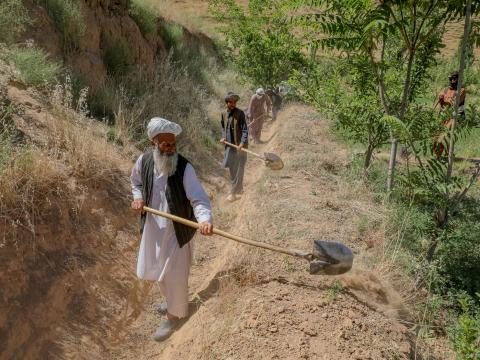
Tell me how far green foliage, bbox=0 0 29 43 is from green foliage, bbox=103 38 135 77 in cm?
208

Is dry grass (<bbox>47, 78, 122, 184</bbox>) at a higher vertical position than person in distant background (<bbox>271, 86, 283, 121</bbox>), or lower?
higher

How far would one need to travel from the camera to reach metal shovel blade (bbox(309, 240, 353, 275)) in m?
3.30

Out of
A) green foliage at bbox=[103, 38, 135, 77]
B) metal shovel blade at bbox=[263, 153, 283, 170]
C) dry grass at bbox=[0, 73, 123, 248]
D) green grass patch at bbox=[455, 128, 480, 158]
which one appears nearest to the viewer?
dry grass at bbox=[0, 73, 123, 248]

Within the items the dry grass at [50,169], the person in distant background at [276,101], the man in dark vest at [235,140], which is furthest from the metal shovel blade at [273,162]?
the person in distant background at [276,101]

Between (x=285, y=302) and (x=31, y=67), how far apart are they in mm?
4570

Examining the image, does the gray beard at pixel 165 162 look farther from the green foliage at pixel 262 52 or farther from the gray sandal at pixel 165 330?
the green foliage at pixel 262 52

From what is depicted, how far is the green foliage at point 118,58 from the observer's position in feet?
27.3

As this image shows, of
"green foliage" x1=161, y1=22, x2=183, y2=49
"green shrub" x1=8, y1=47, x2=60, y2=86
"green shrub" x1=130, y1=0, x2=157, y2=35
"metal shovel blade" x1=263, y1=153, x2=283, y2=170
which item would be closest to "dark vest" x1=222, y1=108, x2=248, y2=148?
"metal shovel blade" x1=263, y1=153, x2=283, y2=170

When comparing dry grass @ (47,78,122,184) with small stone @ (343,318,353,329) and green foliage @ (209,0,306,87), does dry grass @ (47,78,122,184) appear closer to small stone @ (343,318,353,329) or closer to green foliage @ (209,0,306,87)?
small stone @ (343,318,353,329)

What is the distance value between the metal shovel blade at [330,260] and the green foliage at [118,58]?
629cm

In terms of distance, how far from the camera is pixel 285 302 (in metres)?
3.27

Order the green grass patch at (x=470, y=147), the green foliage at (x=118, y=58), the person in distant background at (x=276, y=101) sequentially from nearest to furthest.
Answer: the green foliage at (x=118, y=58) → the green grass patch at (x=470, y=147) → the person in distant background at (x=276, y=101)

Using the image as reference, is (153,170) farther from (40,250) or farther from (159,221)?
(40,250)

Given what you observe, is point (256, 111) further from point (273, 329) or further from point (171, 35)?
point (273, 329)
